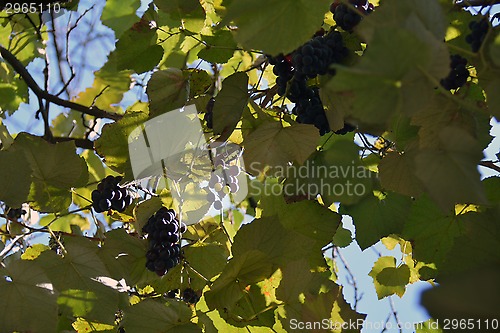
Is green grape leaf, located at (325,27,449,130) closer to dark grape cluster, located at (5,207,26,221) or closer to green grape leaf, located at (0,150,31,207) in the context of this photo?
green grape leaf, located at (0,150,31,207)

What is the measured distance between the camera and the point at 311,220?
4.71 feet

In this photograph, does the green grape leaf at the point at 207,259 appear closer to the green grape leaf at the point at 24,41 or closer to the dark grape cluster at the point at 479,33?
the dark grape cluster at the point at 479,33

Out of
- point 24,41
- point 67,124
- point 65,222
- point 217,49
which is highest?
point 24,41

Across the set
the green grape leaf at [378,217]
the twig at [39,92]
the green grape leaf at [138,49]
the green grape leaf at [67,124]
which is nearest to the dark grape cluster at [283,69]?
the green grape leaf at [378,217]

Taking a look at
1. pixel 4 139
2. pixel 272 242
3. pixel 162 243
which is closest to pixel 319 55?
pixel 272 242

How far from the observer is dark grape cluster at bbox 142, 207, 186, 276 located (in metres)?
1.36

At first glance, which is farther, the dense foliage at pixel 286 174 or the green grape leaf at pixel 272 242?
the green grape leaf at pixel 272 242

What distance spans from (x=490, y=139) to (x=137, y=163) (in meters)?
0.78

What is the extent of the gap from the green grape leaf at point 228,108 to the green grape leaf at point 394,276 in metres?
0.78

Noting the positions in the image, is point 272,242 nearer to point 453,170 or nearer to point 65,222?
point 453,170

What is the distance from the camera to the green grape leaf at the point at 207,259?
4.83 ft

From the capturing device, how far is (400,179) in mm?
1291

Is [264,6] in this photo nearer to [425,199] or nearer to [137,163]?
[137,163]

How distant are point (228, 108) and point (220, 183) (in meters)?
0.37
